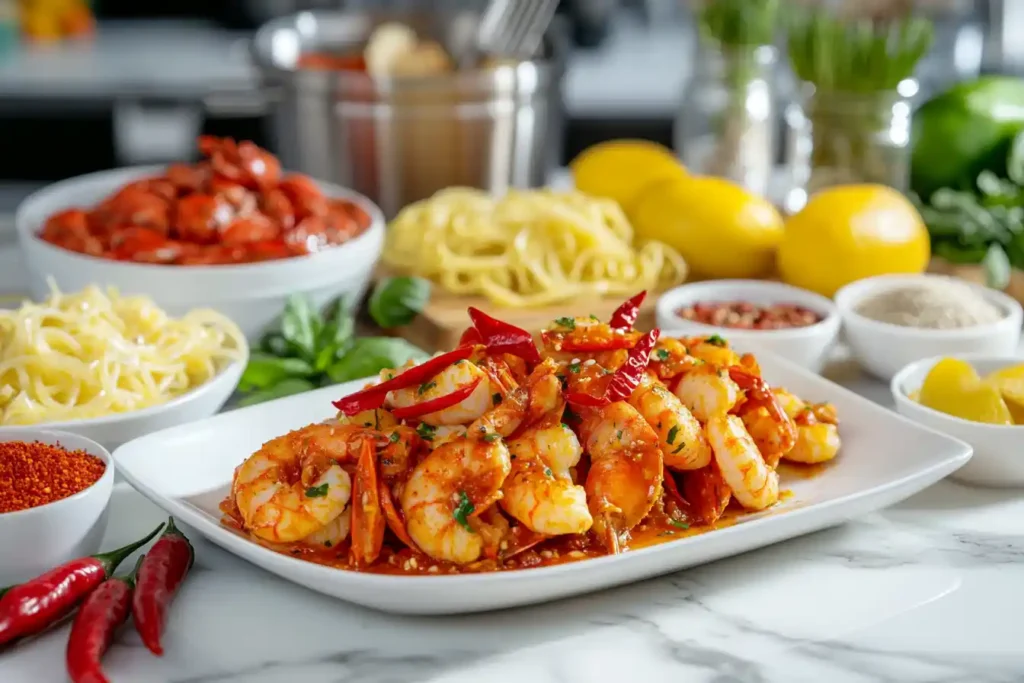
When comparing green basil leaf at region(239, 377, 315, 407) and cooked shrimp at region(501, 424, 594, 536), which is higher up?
cooked shrimp at region(501, 424, 594, 536)

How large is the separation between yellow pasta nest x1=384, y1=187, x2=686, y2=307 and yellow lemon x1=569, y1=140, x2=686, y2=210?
316 millimetres

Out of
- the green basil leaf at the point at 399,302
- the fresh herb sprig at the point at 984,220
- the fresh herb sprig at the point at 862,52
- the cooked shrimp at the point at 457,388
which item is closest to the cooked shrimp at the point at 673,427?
the cooked shrimp at the point at 457,388

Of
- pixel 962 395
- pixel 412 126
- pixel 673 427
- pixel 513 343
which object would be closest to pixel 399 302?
pixel 412 126

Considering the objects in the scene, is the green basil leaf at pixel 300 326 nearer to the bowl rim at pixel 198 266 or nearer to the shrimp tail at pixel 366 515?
the bowl rim at pixel 198 266

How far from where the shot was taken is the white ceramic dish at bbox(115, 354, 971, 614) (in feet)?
5.52

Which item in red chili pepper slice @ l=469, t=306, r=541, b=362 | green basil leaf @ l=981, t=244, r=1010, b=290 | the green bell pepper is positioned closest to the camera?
red chili pepper slice @ l=469, t=306, r=541, b=362

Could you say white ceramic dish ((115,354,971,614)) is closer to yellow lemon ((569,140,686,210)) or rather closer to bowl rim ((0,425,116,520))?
bowl rim ((0,425,116,520))

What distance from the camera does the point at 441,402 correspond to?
6.17ft

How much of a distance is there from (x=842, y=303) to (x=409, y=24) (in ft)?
6.34

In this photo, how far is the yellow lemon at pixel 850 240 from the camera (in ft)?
9.77

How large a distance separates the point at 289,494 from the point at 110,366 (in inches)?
26.2

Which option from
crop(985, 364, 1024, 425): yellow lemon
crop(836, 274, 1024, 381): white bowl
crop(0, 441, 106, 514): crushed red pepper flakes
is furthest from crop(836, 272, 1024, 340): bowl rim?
crop(0, 441, 106, 514): crushed red pepper flakes

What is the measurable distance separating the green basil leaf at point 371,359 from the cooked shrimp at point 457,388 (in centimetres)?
57

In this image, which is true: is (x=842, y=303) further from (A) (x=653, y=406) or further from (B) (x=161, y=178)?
(B) (x=161, y=178)
